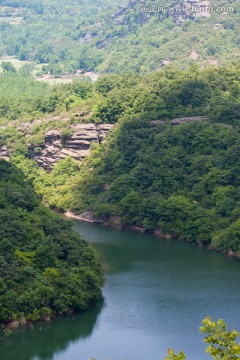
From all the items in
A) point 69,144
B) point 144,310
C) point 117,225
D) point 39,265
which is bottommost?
point 117,225

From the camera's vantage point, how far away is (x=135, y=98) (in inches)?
3585

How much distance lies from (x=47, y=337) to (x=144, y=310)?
5951 mm

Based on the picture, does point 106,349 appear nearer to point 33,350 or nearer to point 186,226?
point 33,350

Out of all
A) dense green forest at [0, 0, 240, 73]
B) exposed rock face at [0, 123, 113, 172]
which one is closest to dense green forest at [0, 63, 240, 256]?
exposed rock face at [0, 123, 113, 172]

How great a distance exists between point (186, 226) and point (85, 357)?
2359 centimetres

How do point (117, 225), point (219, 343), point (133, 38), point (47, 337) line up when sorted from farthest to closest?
point (133, 38), point (117, 225), point (47, 337), point (219, 343)

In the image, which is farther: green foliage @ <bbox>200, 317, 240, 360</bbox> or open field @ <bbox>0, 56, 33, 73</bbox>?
open field @ <bbox>0, 56, 33, 73</bbox>

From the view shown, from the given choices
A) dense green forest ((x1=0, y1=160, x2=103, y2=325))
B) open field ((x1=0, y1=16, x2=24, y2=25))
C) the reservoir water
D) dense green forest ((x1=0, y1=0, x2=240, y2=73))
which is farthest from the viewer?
open field ((x1=0, y1=16, x2=24, y2=25))

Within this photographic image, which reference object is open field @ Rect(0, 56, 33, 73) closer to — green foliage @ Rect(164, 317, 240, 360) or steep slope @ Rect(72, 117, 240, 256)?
steep slope @ Rect(72, 117, 240, 256)

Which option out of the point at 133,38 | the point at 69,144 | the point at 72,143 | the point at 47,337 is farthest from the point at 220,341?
the point at 133,38

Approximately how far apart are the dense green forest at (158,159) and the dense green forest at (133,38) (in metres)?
29.8

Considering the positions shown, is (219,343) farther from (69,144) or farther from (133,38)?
(133,38)

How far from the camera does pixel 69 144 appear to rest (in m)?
88.6

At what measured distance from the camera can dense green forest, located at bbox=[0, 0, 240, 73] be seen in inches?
5143
